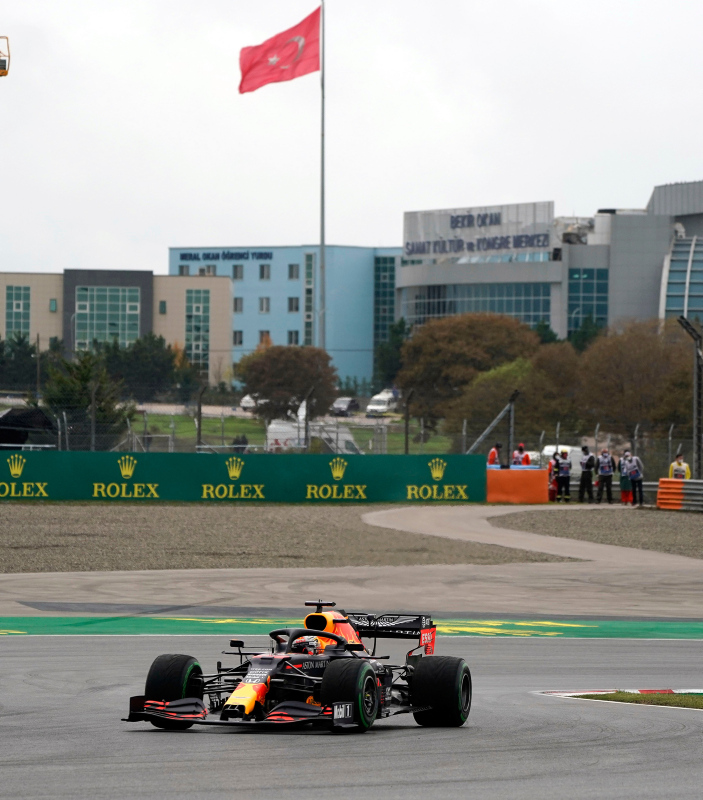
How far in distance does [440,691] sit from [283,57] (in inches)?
1551

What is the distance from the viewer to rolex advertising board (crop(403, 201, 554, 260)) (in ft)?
390

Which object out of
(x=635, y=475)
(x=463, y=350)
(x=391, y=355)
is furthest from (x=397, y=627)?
(x=391, y=355)

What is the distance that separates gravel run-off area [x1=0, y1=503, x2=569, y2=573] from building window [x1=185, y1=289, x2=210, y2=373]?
281ft

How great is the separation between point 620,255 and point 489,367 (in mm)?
38476

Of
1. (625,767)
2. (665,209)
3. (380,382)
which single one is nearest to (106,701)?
(625,767)

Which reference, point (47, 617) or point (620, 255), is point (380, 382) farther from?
point (47, 617)

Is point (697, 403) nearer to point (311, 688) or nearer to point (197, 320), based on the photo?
point (311, 688)

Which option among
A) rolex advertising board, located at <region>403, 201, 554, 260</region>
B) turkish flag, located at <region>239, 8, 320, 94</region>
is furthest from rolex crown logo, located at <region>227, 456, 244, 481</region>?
rolex advertising board, located at <region>403, 201, 554, 260</region>

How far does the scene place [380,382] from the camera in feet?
412

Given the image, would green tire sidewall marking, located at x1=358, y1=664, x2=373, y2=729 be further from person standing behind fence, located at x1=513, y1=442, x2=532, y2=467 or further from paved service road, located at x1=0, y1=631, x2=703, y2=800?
person standing behind fence, located at x1=513, y1=442, x2=532, y2=467

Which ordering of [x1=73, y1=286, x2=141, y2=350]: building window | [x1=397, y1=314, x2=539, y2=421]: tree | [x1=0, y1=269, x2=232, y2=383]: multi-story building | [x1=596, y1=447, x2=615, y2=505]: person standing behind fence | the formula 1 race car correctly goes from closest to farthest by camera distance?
the formula 1 race car → [x1=596, y1=447, x2=615, y2=505]: person standing behind fence → [x1=397, y1=314, x2=539, y2=421]: tree → [x1=73, y1=286, x2=141, y2=350]: building window → [x1=0, y1=269, x2=232, y2=383]: multi-story building

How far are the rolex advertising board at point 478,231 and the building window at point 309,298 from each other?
1851 cm

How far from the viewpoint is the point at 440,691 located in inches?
324

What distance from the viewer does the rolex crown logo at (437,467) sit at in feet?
119
